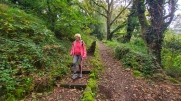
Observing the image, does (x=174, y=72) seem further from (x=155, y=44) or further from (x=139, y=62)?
(x=139, y=62)

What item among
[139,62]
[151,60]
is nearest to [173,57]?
[151,60]

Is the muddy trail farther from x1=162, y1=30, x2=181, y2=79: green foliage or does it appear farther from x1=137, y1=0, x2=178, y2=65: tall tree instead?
x1=137, y1=0, x2=178, y2=65: tall tree

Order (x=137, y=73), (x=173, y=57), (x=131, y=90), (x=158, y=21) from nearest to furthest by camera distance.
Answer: (x=131, y=90), (x=137, y=73), (x=158, y=21), (x=173, y=57)

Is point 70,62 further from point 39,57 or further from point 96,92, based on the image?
point 96,92

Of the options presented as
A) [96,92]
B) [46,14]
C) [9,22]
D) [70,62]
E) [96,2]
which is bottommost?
[96,92]

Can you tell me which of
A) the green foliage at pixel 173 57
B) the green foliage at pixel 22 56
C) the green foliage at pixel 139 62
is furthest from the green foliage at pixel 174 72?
the green foliage at pixel 22 56

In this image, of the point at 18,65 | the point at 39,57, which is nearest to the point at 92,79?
the point at 39,57

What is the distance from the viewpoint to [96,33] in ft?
90.1

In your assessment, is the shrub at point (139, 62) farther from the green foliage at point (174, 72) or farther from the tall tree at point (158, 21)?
the green foliage at point (174, 72)

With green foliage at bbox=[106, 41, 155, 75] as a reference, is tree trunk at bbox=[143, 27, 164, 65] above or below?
above

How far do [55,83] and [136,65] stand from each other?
4.48 metres

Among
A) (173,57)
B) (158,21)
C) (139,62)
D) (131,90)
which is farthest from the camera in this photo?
(173,57)

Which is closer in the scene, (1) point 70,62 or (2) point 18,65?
(2) point 18,65

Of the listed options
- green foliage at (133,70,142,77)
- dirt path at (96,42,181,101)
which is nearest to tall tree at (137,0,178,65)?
green foliage at (133,70,142,77)
